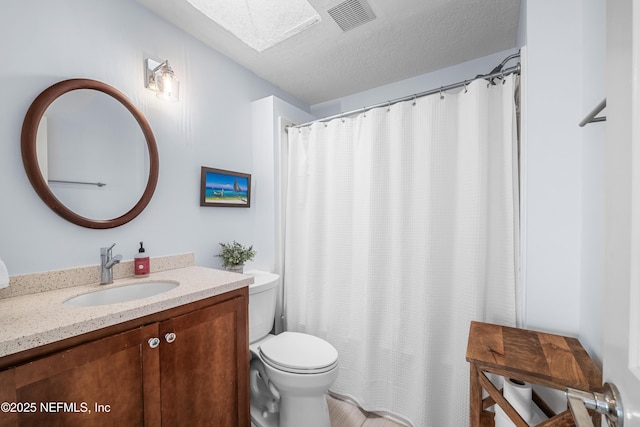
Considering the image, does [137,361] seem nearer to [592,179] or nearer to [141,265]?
[141,265]

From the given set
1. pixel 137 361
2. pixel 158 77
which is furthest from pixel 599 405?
pixel 158 77

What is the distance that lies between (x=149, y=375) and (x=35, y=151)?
3.44 feet

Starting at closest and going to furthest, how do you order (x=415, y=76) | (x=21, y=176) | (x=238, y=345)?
(x=21, y=176) < (x=238, y=345) < (x=415, y=76)

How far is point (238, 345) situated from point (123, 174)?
1.07 metres

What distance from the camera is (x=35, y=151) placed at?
1.07m

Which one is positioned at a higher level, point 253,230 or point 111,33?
point 111,33

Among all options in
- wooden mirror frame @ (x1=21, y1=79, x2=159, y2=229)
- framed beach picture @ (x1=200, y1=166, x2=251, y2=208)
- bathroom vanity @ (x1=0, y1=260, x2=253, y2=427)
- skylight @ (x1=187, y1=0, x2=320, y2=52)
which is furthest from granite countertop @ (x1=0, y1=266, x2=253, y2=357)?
skylight @ (x1=187, y1=0, x2=320, y2=52)

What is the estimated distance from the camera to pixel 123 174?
4.39 feet

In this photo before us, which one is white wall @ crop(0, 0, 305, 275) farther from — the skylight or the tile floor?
the tile floor

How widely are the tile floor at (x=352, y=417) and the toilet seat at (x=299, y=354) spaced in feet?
1.65

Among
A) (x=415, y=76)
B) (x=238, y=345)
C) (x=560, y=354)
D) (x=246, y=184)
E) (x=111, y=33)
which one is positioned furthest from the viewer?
(x=415, y=76)

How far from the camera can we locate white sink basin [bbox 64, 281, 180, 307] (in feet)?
3.56

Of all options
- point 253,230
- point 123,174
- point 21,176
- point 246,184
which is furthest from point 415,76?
point 21,176

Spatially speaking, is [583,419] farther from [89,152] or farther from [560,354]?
[89,152]
